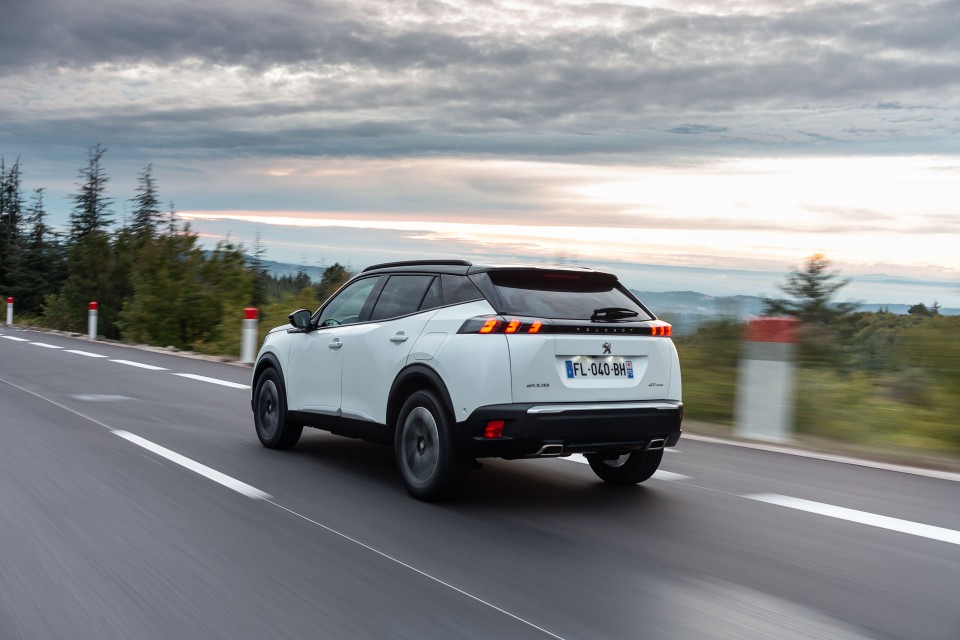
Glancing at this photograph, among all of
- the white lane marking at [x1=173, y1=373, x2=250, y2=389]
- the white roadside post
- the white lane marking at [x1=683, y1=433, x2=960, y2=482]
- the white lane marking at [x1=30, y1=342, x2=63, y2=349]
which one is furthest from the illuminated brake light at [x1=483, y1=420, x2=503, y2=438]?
the white lane marking at [x1=30, y1=342, x2=63, y2=349]

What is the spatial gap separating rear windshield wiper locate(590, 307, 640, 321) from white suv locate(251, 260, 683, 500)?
0.4 inches

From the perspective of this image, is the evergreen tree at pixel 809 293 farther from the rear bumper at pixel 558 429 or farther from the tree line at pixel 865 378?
the rear bumper at pixel 558 429

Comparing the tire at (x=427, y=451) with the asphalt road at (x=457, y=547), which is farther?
the tire at (x=427, y=451)

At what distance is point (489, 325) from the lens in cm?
570

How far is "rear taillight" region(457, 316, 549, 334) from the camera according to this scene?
5.66m

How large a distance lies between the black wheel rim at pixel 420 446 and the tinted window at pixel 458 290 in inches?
28.7

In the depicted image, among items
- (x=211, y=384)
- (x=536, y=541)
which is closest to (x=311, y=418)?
(x=536, y=541)

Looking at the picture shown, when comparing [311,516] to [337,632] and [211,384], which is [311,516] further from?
[211,384]

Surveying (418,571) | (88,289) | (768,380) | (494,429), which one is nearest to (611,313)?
(494,429)

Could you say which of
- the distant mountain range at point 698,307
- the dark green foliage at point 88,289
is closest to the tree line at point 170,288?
the dark green foliage at point 88,289

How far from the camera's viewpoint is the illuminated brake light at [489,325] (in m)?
5.69

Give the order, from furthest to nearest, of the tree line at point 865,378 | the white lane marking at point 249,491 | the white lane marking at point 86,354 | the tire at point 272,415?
the white lane marking at point 86,354 → the tree line at point 865,378 → the tire at point 272,415 → the white lane marking at point 249,491

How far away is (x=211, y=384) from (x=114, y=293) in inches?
1303

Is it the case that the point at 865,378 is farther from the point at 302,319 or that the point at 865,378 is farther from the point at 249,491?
the point at 249,491
